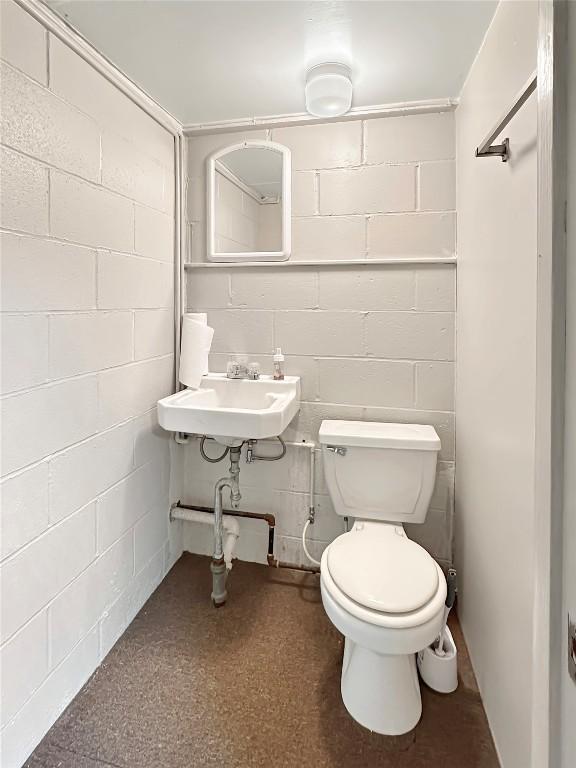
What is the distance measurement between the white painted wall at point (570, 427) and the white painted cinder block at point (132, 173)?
58.3 inches

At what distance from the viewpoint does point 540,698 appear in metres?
0.51

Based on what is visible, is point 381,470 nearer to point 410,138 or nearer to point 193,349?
point 193,349

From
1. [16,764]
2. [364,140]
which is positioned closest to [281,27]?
[364,140]

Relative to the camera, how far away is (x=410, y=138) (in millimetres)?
1854

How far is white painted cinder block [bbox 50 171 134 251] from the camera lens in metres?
1.31

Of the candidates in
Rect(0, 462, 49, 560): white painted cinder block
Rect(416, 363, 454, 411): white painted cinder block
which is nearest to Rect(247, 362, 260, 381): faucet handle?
Rect(416, 363, 454, 411): white painted cinder block

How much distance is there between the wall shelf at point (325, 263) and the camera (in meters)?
1.86

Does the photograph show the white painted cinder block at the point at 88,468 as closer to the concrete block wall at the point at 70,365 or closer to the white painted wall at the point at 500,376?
the concrete block wall at the point at 70,365

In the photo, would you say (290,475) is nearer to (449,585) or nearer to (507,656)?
(449,585)

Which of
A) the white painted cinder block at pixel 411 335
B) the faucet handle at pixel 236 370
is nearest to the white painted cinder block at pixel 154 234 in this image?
the faucet handle at pixel 236 370

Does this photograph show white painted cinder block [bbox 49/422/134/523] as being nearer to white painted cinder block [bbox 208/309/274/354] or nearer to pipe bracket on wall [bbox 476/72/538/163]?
white painted cinder block [bbox 208/309/274/354]

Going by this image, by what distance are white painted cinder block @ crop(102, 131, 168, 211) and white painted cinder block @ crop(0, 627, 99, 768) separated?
1.65 m

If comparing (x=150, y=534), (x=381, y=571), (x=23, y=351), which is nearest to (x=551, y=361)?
(x=381, y=571)

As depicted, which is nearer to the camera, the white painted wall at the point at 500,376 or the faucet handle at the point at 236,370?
the white painted wall at the point at 500,376
